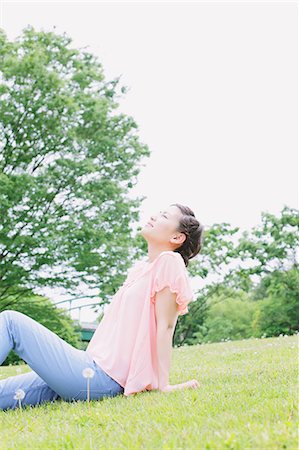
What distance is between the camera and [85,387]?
3.85 meters

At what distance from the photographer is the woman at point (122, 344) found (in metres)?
3.74

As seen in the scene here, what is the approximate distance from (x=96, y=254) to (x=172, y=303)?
1344 centimetres

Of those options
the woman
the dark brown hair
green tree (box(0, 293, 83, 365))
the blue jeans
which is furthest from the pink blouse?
green tree (box(0, 293, 83, 365))

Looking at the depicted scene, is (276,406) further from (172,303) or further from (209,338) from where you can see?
(209,338)

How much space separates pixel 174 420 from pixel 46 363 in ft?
3.82

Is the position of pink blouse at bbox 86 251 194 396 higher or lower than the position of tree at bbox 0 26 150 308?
lower

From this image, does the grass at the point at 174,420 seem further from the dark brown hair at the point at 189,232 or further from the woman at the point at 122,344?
the dark brown hair at the point at 189,232

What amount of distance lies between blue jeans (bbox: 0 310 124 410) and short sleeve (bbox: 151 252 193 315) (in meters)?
0.65

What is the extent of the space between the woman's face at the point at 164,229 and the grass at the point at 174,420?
105cm

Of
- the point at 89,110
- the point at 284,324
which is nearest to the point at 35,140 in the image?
the point at 89,110

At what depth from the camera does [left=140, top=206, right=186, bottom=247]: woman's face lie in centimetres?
422

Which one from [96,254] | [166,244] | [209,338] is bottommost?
[209,338]

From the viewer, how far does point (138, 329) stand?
4027mm

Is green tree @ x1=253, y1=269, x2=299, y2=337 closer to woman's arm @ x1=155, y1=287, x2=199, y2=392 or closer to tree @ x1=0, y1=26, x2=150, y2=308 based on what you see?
tree @ x1=0, y1=26, x2=150, y2=308
